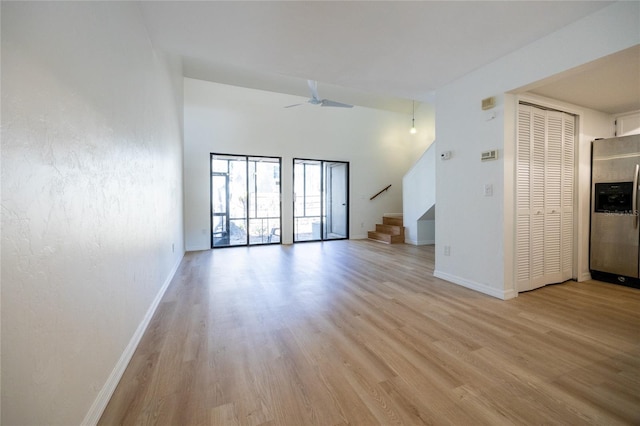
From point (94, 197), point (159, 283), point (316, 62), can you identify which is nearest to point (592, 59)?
point (316, 62)

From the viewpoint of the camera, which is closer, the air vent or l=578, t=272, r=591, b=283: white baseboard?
the air vent

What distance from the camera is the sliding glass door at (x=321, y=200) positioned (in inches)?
280

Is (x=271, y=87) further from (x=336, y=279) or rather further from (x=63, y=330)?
(x=63, y=330)

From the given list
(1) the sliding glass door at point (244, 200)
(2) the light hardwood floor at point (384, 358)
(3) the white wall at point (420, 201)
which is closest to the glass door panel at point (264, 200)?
(1) the sliding glass door at point (244, 200)

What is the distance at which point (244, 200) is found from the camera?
246 inches

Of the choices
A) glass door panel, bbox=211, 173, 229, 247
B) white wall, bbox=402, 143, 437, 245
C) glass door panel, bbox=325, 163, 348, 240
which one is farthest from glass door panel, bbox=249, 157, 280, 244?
white wall, bbox=402, 143, 437, 245

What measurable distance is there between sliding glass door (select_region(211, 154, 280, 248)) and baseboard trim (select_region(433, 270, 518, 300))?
4.18 m

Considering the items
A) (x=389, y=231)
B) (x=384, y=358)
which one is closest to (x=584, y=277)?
(x=384, y=358)

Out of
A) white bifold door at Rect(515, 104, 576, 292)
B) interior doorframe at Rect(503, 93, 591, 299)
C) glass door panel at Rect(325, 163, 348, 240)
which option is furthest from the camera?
glass door panel at Rect(325, 163, 348, 240)

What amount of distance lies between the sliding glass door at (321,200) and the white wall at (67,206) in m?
5.27

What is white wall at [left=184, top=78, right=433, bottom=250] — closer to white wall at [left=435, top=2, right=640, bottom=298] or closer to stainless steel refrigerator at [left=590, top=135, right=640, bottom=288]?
white wall at [left=435, top=2, right=640, bottom=298]

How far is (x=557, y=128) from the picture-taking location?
310 centimetres

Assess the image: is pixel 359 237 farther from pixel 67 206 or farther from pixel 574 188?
pixel 67 206

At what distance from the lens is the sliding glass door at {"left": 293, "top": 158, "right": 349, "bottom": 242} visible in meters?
7.11
